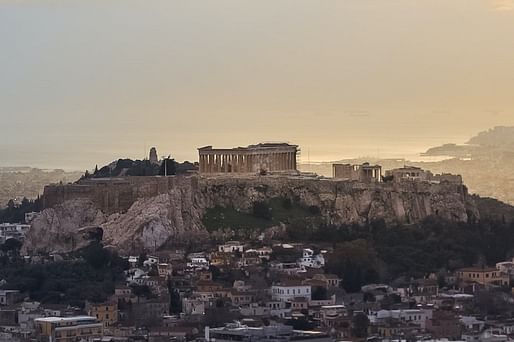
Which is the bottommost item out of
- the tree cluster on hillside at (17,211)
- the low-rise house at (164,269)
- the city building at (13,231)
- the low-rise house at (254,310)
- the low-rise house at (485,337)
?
the low-rise house at (485,337)

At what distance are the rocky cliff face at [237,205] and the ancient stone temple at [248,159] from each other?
9.41ft

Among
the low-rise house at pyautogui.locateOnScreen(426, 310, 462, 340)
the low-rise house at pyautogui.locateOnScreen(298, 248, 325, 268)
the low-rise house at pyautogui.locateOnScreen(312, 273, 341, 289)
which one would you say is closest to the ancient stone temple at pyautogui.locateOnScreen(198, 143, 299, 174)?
the low-rise house at pyautogui.locateOnScreen(298, 248, 325, 268)

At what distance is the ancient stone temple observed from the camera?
80250 millimetres

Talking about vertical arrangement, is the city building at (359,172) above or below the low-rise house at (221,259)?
above

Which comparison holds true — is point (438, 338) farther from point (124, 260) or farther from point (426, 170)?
point (426, 170)

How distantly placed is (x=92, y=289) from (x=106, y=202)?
48.3 feet

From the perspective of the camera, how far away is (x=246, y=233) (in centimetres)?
7262

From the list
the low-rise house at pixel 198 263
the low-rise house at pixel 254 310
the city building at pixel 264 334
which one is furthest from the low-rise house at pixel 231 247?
the city building at pixel 264 334

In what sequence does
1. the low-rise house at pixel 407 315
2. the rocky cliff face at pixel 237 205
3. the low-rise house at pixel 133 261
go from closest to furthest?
the low-rise house at pixel 407 315
the low-rise house at pixel 133 261
the rocky cliff face at pixel 237 205

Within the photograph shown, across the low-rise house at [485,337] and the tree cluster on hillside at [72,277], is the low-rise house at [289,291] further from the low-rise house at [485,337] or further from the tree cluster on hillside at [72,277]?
the low-rise house at [485,337]

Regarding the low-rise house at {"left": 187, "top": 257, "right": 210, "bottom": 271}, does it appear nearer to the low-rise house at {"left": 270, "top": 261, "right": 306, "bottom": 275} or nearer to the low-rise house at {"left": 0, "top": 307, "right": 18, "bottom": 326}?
the low-rise house at {"left": 270, "top": 261, "right": 306, "bottom": 275}

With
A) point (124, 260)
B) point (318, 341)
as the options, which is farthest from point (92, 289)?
point (318, 341)

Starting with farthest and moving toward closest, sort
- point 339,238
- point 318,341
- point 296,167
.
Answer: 1. point 296,167
2. point 339,238
3. point 318,341

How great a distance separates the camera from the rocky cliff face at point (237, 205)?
7338 cm
